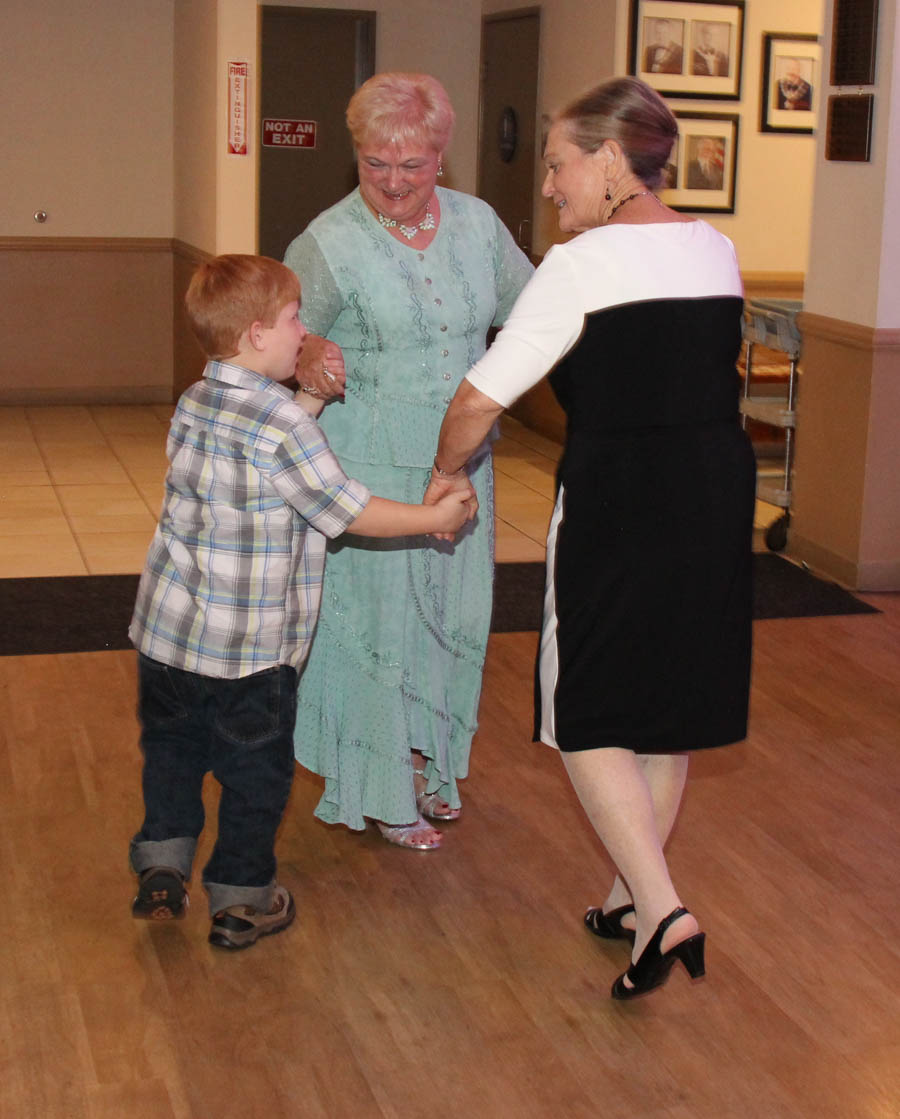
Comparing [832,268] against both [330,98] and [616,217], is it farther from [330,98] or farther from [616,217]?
[330,98]

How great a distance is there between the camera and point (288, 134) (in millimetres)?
9281

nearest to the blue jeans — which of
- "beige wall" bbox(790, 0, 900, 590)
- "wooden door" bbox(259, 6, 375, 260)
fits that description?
"beige wall" bbox(790, 0, 900, 590)

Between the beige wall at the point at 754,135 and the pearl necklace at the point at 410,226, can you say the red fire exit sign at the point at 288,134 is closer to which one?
the beige wall at the point at 754,135

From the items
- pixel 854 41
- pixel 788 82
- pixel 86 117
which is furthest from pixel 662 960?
pixel 86 117

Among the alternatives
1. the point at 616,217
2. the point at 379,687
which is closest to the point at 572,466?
the point at 616,217

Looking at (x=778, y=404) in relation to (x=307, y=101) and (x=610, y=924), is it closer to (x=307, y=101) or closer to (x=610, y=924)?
(x=610, y=924)

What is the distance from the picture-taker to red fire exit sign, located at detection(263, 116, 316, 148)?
30.3ft

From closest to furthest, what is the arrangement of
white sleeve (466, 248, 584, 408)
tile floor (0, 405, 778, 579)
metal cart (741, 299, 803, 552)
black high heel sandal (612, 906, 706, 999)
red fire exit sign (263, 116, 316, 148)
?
white sleeve (466, 248, 584, 408) → black high heel sandal (612, 906, 706, 999) → tile floor (0, 405, 778, 579) → metal cart (741, 299, 803, 552) → red fire exit sign (263, 116, 316, 148)

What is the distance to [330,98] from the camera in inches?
364

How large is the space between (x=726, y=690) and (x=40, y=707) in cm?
218

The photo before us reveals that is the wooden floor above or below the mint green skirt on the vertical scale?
below

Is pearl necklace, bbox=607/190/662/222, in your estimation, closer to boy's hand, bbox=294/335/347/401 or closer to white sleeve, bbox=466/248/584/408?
white sleeve, bbox=466/248/584/408

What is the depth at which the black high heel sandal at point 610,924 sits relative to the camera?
9.48 feet

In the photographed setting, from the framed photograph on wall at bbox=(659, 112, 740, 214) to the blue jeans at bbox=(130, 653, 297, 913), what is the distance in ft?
17.1
